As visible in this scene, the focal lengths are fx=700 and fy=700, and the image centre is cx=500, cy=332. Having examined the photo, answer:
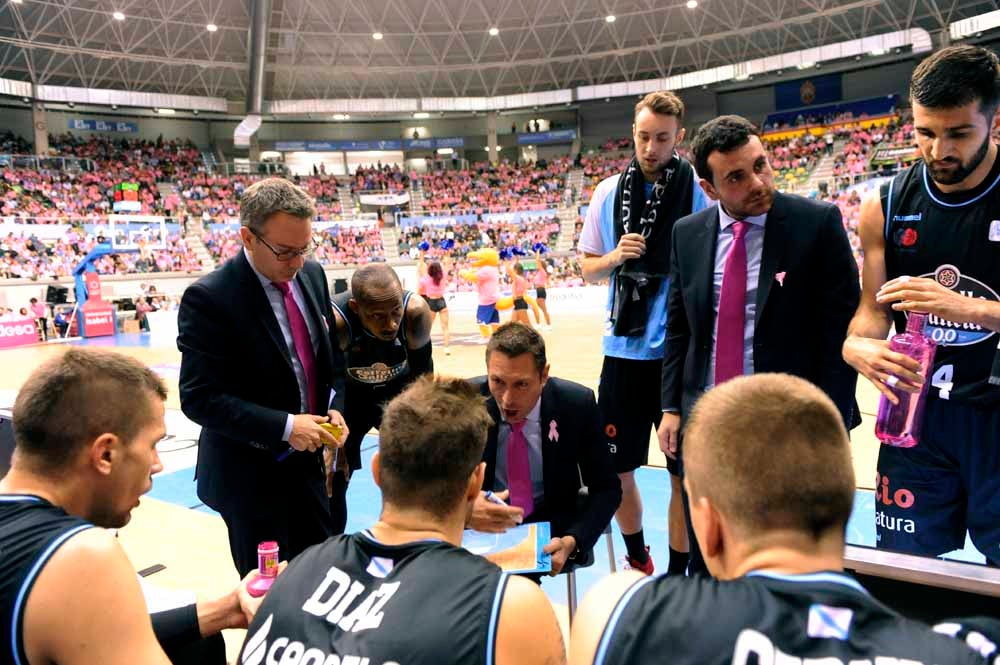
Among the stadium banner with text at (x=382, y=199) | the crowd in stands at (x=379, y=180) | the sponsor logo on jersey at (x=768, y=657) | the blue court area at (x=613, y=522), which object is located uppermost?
the crowd in stands at (x=379, y=180)

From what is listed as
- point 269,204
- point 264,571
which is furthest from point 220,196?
point 264,571

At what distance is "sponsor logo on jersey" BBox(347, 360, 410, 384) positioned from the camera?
3209 mm

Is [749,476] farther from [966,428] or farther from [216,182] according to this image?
[216,182]

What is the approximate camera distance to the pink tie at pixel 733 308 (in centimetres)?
251

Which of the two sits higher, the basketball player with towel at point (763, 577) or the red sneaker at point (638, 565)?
the basketball player with towel at point (763, 577)

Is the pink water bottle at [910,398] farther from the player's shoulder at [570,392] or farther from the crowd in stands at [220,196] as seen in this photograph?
the crowd in stands at [220,196]

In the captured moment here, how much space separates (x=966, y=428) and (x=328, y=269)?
2621 centimetres

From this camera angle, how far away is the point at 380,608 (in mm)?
1269

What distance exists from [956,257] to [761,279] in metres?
0.58

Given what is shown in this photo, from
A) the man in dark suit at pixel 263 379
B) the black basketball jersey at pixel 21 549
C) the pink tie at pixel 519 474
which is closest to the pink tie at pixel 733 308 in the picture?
the pink tie at pixel 519 474

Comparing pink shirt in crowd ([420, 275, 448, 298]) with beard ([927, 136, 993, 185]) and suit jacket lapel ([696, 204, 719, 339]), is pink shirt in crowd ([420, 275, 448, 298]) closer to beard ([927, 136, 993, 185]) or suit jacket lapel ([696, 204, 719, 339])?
suit jacket lapel ([696, 204, 719, 339])

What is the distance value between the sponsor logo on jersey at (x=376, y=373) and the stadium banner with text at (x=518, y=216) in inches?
1112

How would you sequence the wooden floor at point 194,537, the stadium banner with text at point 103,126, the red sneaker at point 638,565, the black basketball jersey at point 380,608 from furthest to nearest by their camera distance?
1. the stadium banner with text at point 103,126
2. the wooden floor at point 194,537
3. the red sneaker at point 638,565
4. the black basketball jersey at point 380,608

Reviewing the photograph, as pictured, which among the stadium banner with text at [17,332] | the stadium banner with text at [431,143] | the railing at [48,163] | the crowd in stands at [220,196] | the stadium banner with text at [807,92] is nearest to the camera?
the stadium banner with text at [17,332]
